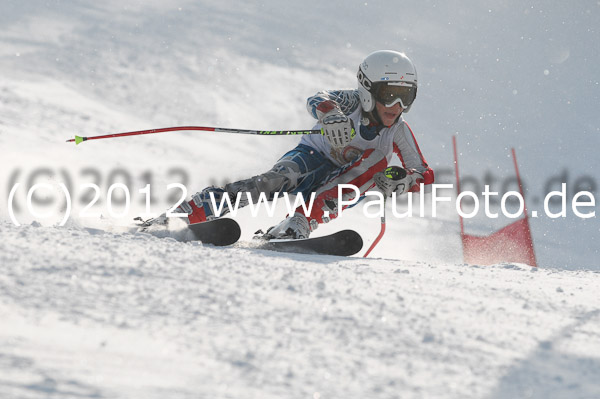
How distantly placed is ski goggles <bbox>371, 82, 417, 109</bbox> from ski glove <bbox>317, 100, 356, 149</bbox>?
0.44 meters

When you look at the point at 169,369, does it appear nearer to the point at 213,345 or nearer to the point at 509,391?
the point at 213,345

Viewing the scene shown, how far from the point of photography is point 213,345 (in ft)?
4.99

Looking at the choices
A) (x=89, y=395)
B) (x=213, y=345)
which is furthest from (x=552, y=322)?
(x=89, y=395)

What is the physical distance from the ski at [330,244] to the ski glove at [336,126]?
751 mm

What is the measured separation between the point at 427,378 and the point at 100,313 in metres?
0.89

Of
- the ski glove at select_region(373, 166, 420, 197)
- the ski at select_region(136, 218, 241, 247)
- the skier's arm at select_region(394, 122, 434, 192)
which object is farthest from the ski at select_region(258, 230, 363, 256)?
the skier's arm at select_region(394, 122, 434, 192)

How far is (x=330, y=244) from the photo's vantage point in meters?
3.93

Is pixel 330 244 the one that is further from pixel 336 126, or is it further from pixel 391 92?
pixel 391 92

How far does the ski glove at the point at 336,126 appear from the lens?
4.33 metres

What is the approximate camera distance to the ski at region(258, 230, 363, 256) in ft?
12.9

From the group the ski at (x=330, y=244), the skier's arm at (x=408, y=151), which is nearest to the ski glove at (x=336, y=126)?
the skier's arm at (x=408, y=151)

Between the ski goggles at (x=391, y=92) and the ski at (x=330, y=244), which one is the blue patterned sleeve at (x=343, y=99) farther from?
the ski at (x=330, y=244)

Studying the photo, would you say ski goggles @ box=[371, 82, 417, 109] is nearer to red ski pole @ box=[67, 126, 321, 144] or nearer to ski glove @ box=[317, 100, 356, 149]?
ski glove @ box=[317, 100, 356, 149]

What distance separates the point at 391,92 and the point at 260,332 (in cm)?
337
